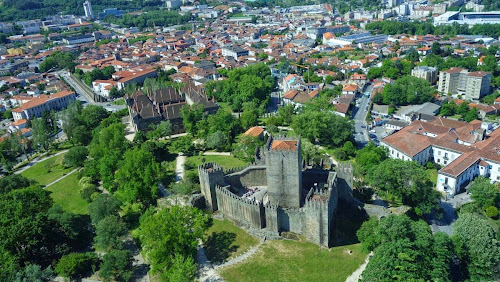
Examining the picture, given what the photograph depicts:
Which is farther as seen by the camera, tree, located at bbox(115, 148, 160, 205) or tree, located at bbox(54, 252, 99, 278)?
tree, located at bbox(115, 148, 160, 205)

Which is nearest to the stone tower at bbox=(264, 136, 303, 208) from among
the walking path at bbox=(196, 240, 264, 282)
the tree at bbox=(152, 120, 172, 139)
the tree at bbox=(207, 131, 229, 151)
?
the walking path at bbox=(196, 240, 264, 282)

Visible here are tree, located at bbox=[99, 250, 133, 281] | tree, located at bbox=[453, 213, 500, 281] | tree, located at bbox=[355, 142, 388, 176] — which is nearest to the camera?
tree, located at bbox=[453, 213, 500, 281]

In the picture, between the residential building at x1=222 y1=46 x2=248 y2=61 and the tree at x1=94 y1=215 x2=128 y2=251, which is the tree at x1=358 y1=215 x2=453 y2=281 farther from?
the residential building at x1=222 y1=46 x2=248 y2=61

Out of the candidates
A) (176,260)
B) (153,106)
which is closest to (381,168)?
(176,260)

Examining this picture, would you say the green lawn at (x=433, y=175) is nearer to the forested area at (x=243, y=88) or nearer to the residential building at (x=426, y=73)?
the forested area at (x=243, y=88)

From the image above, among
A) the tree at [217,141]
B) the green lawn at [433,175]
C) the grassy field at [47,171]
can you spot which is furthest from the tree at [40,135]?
the green lawn at [433,175]

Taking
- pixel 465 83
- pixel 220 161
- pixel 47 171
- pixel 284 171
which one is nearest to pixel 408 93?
pixel 465 83

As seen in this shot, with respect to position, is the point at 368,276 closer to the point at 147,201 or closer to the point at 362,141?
the point at 147,201

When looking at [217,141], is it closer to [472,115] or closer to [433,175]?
[433,175]
